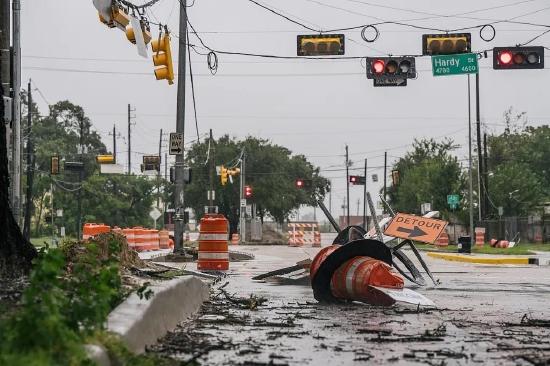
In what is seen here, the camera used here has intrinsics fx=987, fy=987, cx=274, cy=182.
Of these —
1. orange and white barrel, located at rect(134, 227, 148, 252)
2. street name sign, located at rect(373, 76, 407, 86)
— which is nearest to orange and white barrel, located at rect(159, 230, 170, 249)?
orange and white barrel, located at rect(134, 227, 148, 252)

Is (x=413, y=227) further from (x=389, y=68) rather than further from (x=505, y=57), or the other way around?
(x=389, y=68)

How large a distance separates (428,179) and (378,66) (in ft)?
154

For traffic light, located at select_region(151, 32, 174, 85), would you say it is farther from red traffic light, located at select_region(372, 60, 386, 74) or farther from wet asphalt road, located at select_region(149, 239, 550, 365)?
wet asphalt road, located at select_region(149, 239, 550, 365)

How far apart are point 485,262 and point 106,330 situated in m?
27.1

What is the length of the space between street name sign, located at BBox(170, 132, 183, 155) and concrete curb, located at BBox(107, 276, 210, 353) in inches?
813

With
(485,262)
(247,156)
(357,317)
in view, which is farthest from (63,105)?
(357,317)

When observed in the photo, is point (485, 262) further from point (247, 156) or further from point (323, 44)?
point (247, 156)

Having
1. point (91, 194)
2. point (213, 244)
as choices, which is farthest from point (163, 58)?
point (91, 194)

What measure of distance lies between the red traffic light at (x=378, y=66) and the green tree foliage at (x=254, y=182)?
238ft

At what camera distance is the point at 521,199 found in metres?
76.6

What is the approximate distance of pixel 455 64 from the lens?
27844 millimetres

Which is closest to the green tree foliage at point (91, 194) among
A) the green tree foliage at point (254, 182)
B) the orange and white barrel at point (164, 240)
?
the green tree foliage at point (254, 182)

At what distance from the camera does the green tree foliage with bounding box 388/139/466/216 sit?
7081 cm

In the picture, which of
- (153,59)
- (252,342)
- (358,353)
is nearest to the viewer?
Result: (358,353)
